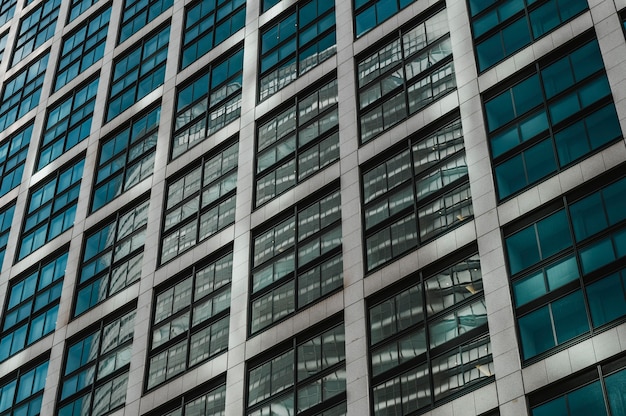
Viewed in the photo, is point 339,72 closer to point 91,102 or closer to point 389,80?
point 389,80

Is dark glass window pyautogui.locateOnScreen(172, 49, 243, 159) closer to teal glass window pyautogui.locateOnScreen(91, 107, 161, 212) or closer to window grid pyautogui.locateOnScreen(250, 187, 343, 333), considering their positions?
teal glass window pyautogui.locateOnScreen(91, 107, 161, 212)

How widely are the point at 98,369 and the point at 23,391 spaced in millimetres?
5339

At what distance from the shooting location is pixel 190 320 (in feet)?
163

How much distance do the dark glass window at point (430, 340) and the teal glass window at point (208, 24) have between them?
863 inches

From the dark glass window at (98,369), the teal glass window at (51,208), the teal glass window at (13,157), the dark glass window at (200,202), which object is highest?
the teal glass window at (13,157)

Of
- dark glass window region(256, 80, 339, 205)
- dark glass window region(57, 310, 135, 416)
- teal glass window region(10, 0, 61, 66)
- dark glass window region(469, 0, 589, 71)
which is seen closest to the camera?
dark glass window region(469, 0, 589, 71)

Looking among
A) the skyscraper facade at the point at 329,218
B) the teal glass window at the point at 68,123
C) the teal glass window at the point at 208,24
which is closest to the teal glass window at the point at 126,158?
the skyscraper facade at the point at 329,218

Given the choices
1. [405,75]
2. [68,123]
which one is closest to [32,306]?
[68,123]

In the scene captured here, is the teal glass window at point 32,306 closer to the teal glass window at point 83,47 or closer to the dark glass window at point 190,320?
the dark glass window at point 190,320

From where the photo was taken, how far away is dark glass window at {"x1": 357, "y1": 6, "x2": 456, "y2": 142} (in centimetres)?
4753

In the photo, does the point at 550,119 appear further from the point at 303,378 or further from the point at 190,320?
the point at 190,320

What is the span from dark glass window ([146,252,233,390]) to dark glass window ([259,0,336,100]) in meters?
9.42

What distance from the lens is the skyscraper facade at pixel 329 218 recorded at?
3875 cm

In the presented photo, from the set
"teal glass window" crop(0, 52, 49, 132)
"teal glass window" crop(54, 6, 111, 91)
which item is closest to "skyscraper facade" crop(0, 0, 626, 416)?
"teal glass window" crop(54, 6, 111, 91)
